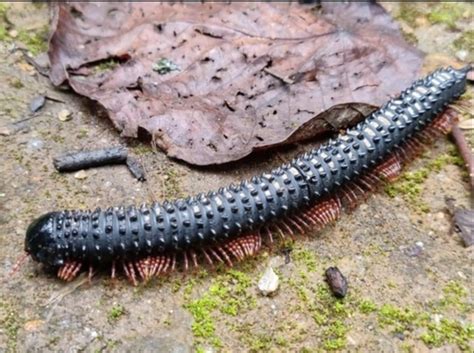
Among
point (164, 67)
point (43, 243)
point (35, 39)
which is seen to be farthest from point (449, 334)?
point (35, 39)

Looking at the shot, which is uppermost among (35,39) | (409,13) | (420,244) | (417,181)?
(409,13)

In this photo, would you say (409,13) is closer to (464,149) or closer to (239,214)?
(464,149)

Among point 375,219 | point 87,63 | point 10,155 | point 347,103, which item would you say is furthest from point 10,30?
point 375,219

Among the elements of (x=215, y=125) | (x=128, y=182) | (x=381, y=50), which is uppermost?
(x=381, y=50)

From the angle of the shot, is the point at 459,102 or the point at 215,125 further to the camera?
the point at 459,102

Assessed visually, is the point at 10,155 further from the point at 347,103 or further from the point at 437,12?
the point at 437,12

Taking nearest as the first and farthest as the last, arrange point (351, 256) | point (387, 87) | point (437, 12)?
1. point (351, 256)
2. point (387, 87)
3. point (437, 12)

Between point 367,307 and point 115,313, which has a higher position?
point 367,307

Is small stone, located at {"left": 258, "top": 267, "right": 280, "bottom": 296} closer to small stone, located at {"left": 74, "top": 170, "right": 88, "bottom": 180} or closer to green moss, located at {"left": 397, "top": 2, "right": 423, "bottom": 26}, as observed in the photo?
small stone, located at {"left": 74, "top": 170, "right": 88, "bottom": 180}
